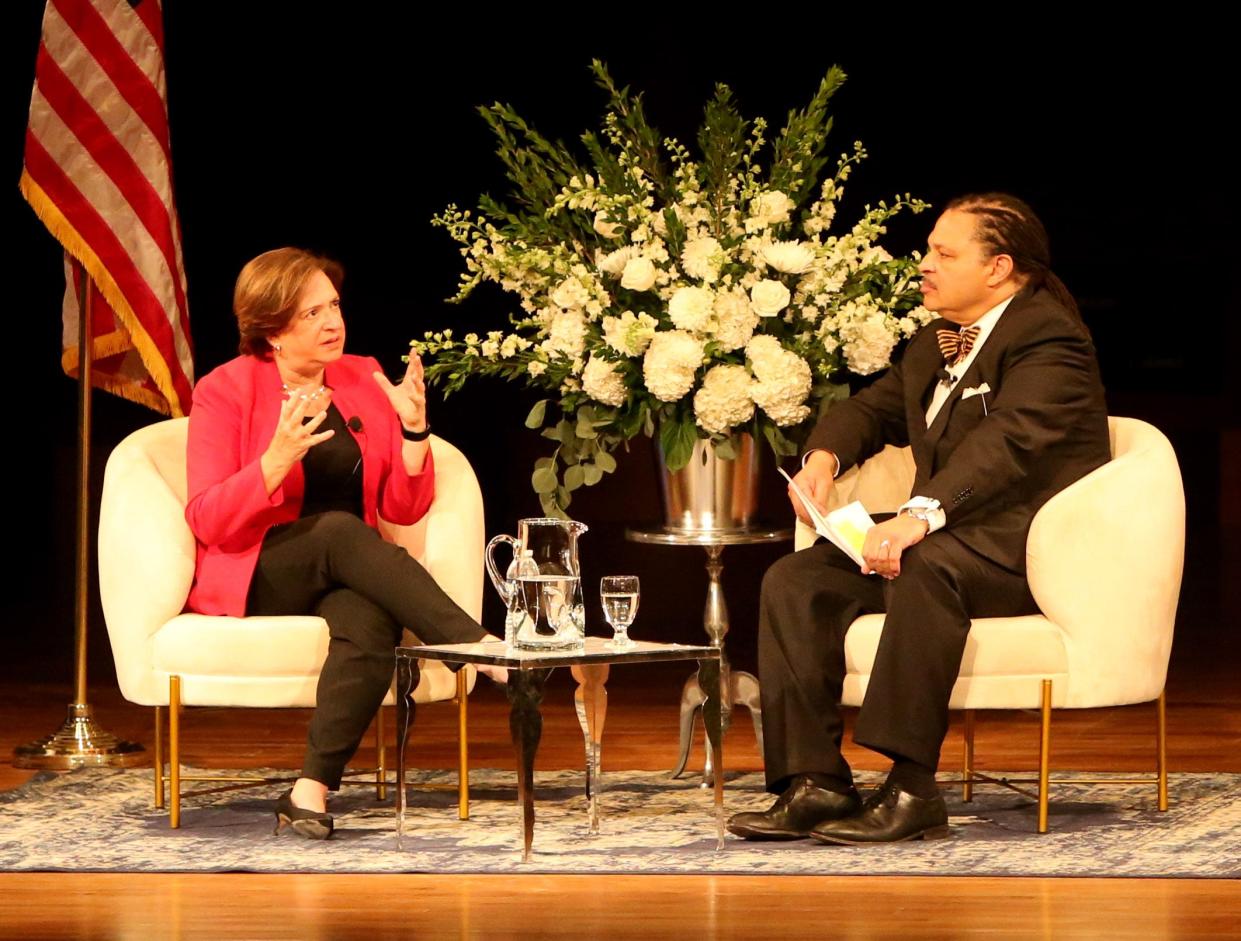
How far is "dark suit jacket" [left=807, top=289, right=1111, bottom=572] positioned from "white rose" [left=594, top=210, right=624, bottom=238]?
691 mm

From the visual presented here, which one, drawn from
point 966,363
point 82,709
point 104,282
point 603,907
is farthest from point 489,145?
point 603,907

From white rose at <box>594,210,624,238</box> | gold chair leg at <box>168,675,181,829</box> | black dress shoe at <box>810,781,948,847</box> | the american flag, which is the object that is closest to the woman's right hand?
gold chair leg at <box>168,675,181,829</box>

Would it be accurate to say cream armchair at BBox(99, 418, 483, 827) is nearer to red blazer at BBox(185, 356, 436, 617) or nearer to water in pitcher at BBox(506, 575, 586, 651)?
red blazer at BBox(185, 356, 436, 617)

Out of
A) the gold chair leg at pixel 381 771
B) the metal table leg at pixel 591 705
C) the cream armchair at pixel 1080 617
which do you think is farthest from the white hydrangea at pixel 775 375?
the gold chair leg at pixel 381 771

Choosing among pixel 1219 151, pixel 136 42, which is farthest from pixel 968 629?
pixel 1219 151

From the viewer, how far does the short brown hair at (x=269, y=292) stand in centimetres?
425

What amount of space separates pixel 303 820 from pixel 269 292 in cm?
114

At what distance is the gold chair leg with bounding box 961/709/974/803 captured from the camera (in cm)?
429

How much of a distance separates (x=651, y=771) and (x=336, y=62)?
7868 millimetres

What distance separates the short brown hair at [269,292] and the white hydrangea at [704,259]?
31.6 inches

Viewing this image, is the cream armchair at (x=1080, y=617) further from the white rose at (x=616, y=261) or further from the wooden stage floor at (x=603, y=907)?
the white rose at (x=616, y=261)

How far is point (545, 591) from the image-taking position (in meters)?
3.65

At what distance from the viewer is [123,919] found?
3203mm

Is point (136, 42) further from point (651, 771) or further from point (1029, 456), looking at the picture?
point (1029, 456)
